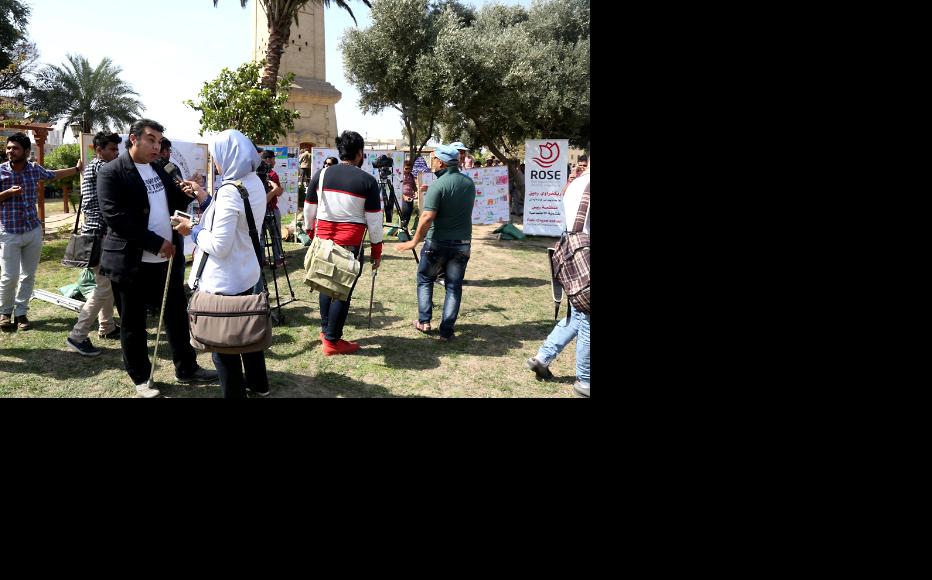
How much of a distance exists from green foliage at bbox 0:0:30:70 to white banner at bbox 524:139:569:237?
20049mm

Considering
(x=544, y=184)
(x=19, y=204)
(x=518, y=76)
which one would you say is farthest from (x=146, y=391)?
(x=518, y=76)

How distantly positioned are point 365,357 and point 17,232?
3.14 meters

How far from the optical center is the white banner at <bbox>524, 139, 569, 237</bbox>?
11.9 metres

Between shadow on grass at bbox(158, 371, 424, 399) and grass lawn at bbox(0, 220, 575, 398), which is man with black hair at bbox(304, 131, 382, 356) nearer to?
grass lawn at bbox(0, 220, 575, 398)

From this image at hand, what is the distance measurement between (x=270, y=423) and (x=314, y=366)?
2135 mm

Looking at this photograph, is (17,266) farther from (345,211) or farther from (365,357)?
(365,357)

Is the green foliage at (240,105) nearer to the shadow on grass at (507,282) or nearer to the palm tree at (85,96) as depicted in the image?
the shadow on grass at (507,282)

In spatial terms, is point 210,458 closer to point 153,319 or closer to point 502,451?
point 502,451

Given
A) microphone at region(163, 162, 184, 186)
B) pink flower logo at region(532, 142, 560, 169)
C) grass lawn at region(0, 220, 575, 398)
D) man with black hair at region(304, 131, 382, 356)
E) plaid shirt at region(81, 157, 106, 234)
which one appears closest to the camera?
microphone at region(163, 162, 184, 186)

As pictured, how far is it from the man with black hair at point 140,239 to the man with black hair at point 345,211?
109 cm

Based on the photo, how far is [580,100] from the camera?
18406 millimetres

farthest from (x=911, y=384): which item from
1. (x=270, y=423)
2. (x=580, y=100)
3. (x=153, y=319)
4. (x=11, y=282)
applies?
(x=580, y=100)

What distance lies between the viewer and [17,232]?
17.0 feet

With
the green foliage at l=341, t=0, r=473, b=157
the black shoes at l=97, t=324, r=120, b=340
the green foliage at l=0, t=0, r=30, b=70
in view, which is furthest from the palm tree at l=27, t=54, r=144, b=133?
the black shoes at l=97, t=324, r=120, b=340
